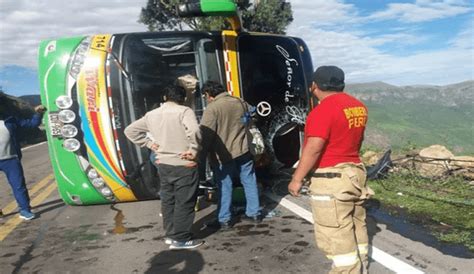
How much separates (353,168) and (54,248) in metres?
3.26

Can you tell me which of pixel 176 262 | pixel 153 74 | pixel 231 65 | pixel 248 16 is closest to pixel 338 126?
pixel 176 262

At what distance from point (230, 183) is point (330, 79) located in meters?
2.33

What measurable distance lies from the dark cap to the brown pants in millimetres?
561

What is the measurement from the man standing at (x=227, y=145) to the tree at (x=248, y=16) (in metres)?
13.3

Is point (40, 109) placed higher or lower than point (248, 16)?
lower

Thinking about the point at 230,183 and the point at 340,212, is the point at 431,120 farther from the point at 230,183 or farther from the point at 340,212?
the point at 340,212

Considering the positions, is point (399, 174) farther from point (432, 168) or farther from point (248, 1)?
point (248, 1)

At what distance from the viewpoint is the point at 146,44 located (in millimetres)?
5508

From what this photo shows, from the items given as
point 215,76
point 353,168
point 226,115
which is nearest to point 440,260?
point 353,168

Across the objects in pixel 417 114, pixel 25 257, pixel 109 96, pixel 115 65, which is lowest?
pixel 417 114

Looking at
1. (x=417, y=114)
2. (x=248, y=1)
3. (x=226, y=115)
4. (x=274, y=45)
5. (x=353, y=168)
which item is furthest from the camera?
(x=417, y=114)

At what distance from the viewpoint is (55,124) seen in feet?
17.7

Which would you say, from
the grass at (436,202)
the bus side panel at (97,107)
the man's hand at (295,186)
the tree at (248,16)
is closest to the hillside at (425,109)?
the tree at (248,16)

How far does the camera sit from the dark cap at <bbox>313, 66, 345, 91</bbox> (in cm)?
306
